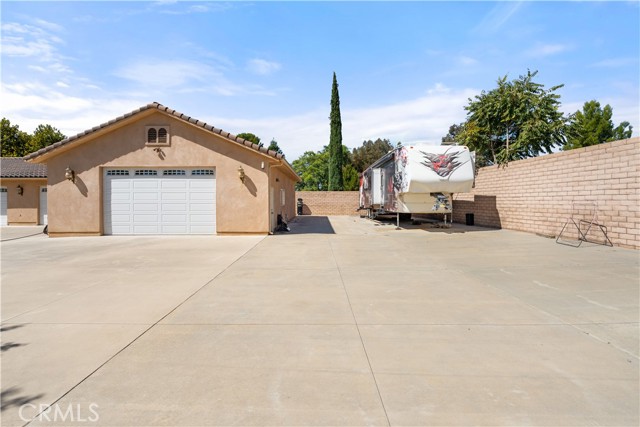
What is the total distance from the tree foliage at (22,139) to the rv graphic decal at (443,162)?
39.8m

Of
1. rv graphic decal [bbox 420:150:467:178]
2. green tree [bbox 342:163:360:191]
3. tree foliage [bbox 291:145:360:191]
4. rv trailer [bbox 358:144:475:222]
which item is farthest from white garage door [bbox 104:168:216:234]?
tree foliage [bbox 291:145:360:191]

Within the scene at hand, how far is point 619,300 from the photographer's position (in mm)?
5082

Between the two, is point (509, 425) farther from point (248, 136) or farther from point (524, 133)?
point (248, 136)

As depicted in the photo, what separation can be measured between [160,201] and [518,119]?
23.9 m

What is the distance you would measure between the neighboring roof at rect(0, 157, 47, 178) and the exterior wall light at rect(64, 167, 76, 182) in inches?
307

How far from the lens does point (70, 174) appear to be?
44.6 feet

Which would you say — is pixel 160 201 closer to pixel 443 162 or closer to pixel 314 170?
pixel 443 162

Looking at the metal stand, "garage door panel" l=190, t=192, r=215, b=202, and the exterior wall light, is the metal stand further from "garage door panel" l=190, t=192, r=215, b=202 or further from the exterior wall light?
the exterior wall light

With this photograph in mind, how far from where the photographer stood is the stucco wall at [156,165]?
13.6m

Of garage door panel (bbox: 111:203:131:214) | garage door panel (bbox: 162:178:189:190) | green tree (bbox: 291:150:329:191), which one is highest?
green tree (bbox: 291:150:329:191)

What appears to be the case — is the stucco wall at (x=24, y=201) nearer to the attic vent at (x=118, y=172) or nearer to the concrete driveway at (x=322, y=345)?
the attic vent at (x=118, y=172)

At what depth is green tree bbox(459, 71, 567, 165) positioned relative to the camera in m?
24.0

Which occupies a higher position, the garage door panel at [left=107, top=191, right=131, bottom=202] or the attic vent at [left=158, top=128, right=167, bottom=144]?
the attic vent at [left=158, top=128, right=167, bottom=144]

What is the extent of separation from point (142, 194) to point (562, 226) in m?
15.6
